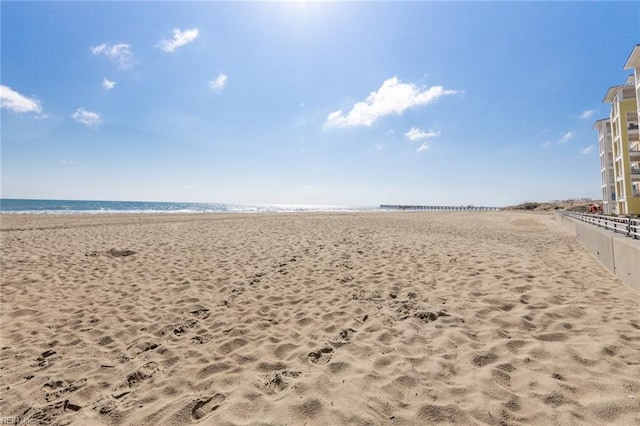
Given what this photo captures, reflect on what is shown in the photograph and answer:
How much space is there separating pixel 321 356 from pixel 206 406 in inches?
55.0

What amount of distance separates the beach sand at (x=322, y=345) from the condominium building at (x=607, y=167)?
3900 cm

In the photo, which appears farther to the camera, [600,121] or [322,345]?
[600,121]

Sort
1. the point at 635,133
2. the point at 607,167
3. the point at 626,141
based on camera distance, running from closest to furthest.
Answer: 1. the point at 626,141
2. the point at 635,133
3. the point at 607,167

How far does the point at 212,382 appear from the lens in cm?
326

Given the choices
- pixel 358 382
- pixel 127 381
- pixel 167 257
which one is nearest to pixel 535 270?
pixel 358 382

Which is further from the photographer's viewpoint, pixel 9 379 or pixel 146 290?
pixel 146 290

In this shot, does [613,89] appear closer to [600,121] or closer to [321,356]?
[600,121]

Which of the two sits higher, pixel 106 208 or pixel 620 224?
pixel 106 208

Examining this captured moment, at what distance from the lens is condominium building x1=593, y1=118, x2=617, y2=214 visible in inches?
1371

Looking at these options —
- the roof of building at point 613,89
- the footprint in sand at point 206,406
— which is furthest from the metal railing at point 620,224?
the roof of building at point 613,89

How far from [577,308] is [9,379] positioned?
310 inches

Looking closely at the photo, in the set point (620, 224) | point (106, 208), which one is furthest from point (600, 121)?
point (106, 208)

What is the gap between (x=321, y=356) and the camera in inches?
145

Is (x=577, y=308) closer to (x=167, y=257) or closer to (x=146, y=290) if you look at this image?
(x=146, y=290)
